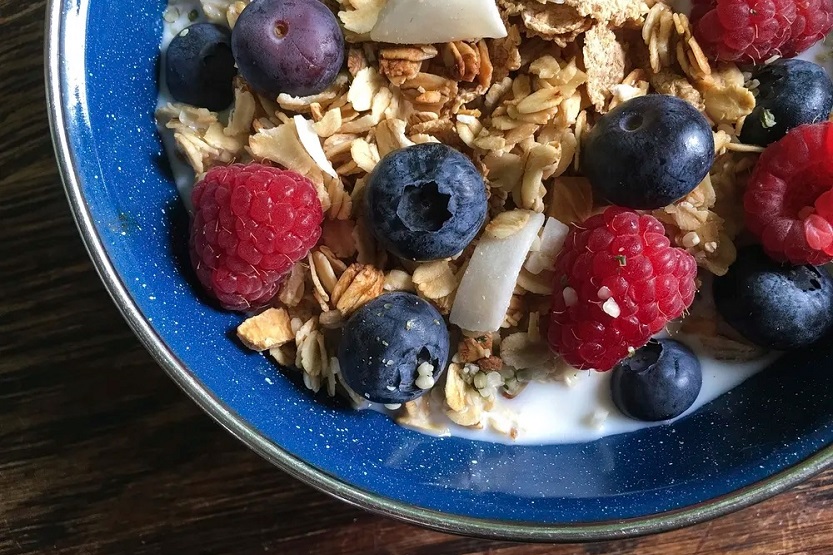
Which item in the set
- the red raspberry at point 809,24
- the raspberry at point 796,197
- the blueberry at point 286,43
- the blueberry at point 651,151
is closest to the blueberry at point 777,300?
the raspberry at point 796,197

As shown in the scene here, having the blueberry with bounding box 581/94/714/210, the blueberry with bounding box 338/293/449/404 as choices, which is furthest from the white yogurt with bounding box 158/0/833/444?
the blueberry with bounding box 581/94/714/210

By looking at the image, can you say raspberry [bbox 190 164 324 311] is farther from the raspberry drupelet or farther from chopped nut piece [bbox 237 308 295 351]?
the raspberry drupelet

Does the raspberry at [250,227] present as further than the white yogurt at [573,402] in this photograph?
No

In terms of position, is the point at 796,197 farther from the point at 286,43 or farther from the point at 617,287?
the point at 286,43

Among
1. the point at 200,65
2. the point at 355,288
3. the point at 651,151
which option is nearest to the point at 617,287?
the point at 651,151

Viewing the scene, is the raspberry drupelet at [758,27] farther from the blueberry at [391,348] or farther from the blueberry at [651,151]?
the blueberry at [391,348]

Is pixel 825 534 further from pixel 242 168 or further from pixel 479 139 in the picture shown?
pixel 242 168
